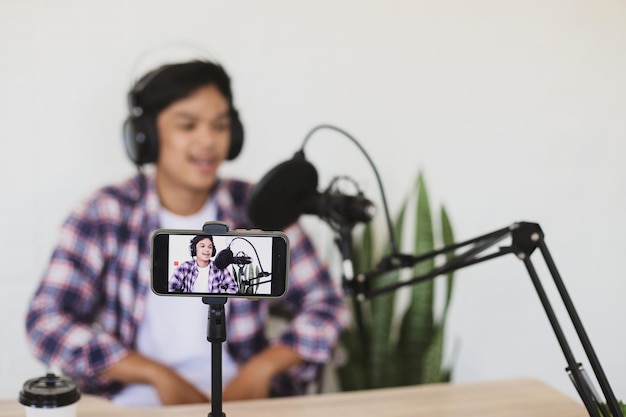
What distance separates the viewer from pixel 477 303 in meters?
2.23

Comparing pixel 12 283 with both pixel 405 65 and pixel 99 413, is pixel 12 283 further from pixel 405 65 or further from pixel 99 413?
pixel 405 65

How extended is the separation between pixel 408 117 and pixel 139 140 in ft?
2.58

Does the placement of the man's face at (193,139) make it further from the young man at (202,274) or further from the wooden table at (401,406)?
the young man at (202,274)

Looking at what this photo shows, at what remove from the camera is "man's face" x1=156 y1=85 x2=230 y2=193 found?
1.91 metres

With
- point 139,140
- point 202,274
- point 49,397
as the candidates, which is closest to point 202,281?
point 202,274

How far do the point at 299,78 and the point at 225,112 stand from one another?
234 millimetres

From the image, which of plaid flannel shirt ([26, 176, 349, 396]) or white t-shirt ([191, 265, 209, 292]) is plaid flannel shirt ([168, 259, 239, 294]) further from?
plaid flannel shirt ([26, 176, 349, 396])

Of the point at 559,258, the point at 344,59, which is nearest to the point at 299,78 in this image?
the point at 344,59

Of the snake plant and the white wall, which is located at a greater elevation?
the white wall

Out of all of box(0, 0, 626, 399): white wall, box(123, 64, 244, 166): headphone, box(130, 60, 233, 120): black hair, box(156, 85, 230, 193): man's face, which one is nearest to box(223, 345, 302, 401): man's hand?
box(0, 0, 626, 399): white wall

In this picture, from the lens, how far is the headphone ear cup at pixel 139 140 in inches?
73.1

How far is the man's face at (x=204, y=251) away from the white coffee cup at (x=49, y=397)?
388mm

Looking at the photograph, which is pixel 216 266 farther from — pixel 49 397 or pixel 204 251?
pixel 49 397

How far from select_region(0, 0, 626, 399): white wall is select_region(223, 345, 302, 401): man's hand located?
328 mm
